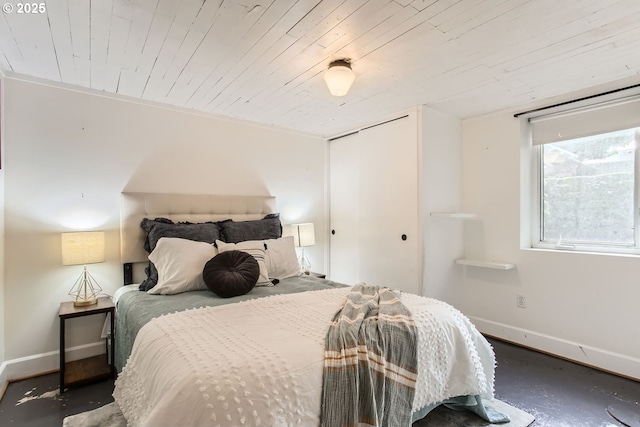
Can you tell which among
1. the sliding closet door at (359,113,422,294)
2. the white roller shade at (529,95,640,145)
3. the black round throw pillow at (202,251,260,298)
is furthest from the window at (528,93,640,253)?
the black round throw pillow at (202,251,260,298)

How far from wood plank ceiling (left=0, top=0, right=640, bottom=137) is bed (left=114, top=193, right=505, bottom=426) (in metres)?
1.12

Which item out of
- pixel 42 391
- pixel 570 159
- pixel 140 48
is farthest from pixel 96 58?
pixel 570 159

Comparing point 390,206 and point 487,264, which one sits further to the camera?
point 390,206

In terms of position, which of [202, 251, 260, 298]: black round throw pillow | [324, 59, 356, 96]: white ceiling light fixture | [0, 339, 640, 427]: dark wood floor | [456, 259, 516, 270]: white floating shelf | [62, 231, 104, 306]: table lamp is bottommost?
[0, 339, 640, 427]: dark wood floor

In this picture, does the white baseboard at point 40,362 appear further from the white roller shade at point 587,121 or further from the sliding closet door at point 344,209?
the white roller shade at point 587,121

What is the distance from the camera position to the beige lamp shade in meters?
2.28

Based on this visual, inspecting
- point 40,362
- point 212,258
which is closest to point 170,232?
point 212,258

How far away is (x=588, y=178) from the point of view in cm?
281

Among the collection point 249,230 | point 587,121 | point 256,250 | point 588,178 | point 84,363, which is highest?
point 587,121

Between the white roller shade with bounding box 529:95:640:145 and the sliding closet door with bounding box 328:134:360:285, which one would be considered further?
the sliding closet door with bounding box 328:134:360:285

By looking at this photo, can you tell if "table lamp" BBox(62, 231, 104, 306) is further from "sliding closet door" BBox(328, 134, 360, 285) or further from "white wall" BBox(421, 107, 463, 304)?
"white wall" BBox(421, 107, 463, 304)

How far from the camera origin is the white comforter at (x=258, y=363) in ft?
3.49

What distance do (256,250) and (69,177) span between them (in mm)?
1586

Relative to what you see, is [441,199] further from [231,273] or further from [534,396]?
[231,273]
